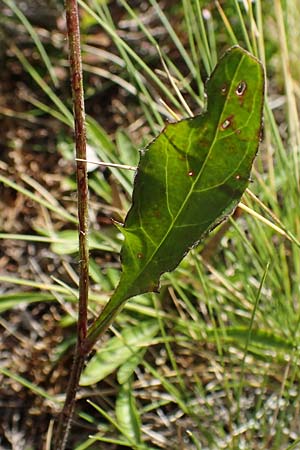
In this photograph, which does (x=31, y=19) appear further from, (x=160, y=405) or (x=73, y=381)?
(x=73, y=381)

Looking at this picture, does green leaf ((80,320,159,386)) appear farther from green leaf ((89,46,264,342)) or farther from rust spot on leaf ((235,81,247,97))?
rust spot on leaf ((235,81,247,97))

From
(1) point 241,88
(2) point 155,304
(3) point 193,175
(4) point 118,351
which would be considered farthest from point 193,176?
(4) point 118,351

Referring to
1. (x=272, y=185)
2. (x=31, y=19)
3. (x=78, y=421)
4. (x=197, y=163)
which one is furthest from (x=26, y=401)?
(x=31, y=19)

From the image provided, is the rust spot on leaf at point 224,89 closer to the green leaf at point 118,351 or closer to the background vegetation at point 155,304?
the background vegetation at point 155,304

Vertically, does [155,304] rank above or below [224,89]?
below

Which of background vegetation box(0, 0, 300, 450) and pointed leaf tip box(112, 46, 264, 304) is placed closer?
pointed leaf tip box(112, 46, 264, 304)

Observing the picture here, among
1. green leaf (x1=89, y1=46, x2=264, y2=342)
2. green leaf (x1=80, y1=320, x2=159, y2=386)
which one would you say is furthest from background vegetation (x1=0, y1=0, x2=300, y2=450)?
green leaf (x1=89, y1=46, x2=264, y2=342)

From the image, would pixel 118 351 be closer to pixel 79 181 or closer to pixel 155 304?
pixel 155 304
